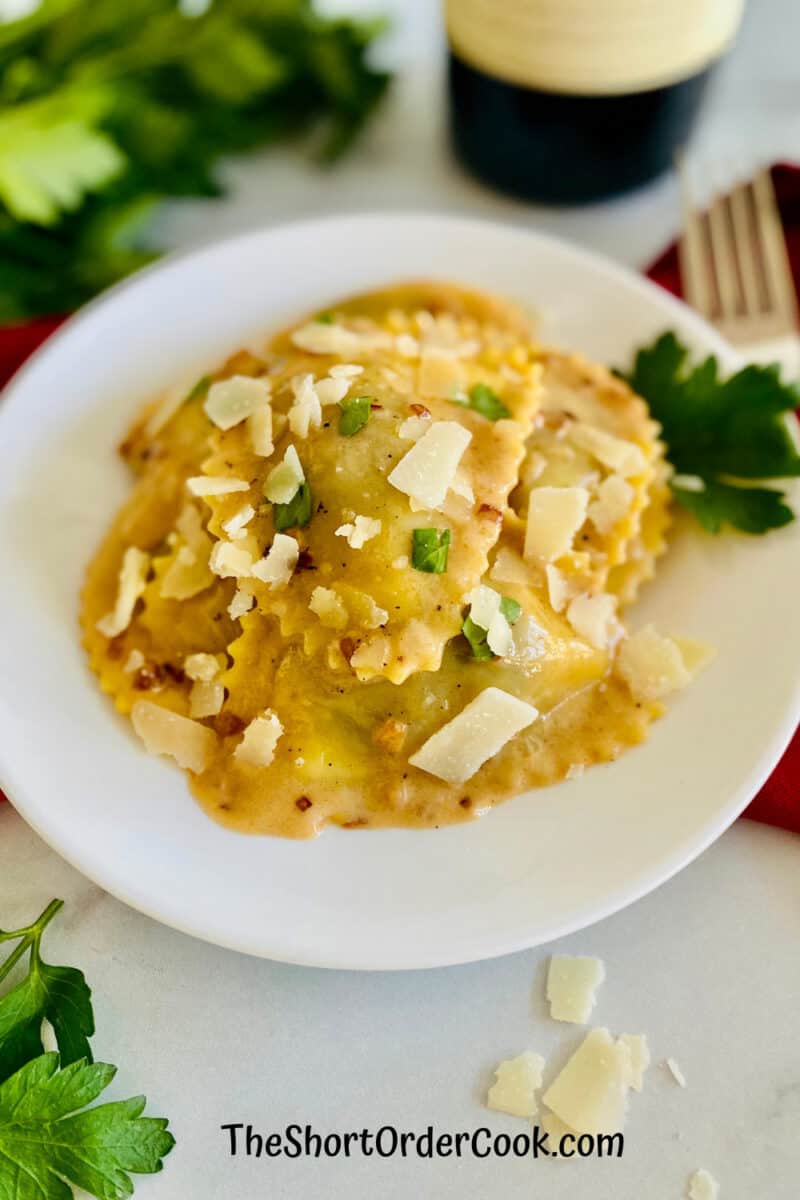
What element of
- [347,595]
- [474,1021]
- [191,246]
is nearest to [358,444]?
[347,595]

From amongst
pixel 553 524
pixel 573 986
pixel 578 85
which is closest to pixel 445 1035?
pixel 573 986

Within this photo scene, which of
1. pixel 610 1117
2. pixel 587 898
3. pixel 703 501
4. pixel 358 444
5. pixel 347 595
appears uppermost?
pixel 358 444

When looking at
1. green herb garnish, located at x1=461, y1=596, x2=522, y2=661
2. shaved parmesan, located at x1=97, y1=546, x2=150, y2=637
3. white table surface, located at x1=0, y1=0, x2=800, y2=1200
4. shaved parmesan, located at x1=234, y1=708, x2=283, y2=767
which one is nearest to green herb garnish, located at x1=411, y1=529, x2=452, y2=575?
green herb garnish, located at x1=461, y1=596, x2=522, y2=661

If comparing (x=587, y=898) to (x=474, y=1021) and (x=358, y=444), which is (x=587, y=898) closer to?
(x=474, y=1021)

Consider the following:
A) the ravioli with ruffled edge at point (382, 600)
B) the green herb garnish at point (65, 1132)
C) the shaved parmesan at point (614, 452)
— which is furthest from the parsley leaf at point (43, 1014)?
the shaved parmesan at point (614, 452)

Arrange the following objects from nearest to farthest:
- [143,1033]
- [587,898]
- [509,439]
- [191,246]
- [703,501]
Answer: [587,898], [143,1033], [509,439], [703,501], [191,246]

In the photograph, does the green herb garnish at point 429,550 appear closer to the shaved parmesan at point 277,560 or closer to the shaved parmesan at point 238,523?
the shaved parmesan at point 277,560

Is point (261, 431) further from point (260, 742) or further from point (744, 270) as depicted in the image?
point (744, 270)

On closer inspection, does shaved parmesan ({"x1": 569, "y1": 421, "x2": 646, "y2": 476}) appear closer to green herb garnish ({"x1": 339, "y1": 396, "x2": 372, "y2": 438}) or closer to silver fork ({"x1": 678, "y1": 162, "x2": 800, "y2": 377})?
green herb garnish ({"x1": 339, "y1": 396, "x2": 372, "y2": 438})
